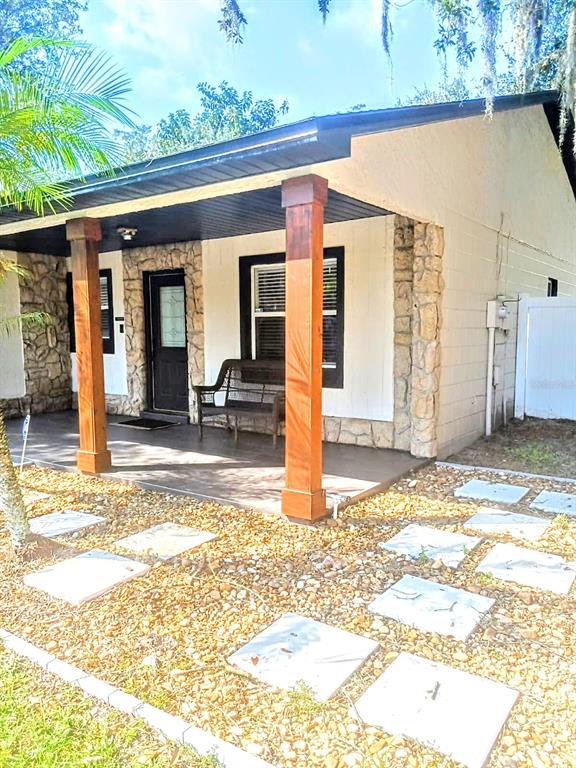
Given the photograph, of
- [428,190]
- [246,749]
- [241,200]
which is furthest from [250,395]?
[246,749]

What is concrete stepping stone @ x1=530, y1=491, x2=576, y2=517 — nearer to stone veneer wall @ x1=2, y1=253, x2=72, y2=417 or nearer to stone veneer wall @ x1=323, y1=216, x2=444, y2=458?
stone veneer wall @ x1=323, y1=216, x2=444, y2=458

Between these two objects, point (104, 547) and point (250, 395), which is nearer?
point (104, 547)

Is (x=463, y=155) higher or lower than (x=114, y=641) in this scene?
higher

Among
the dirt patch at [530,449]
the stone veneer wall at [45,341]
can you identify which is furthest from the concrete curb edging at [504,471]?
the stone veneer wall at [45,341]

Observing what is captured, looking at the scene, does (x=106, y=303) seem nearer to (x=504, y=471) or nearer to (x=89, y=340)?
(x=89, y=340)

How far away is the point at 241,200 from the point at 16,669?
12.1ft

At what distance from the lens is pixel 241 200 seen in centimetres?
460

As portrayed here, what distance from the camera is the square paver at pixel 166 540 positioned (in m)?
3.28

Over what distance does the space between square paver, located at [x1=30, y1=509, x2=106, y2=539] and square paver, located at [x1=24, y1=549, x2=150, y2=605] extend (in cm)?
46

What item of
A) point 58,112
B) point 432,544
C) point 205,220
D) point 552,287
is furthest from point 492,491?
point 552,287

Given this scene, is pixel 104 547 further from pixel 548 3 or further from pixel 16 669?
pixel 548 3

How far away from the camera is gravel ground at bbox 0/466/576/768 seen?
1788mm

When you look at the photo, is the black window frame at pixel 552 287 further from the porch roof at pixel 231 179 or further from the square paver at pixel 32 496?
the square paver at pixel 32 496

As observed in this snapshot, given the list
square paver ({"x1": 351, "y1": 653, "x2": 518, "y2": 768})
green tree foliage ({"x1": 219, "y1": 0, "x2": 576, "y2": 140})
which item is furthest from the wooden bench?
square paver ({"x1": 351, "y1": 653, "x2": 518, "y2": 768})
